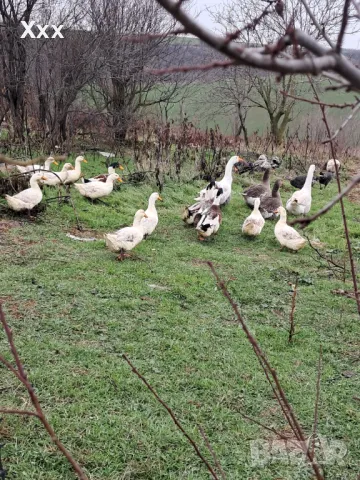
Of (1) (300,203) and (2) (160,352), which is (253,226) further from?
(2) (160,352)

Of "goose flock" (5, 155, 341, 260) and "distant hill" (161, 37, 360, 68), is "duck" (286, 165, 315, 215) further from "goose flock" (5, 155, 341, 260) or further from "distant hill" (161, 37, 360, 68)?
"distant hill" (161, 37, 360, 68)

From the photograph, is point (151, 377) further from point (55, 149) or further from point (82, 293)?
point (55, 149)

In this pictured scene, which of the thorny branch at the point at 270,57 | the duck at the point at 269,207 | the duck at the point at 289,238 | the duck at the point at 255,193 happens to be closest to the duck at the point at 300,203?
the duck at the point at 269,207

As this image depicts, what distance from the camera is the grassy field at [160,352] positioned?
110 inches

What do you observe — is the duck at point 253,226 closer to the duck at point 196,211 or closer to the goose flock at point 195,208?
the goose flock at point 195,208

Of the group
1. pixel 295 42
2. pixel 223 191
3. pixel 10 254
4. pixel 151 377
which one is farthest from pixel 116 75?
pixel 295 42

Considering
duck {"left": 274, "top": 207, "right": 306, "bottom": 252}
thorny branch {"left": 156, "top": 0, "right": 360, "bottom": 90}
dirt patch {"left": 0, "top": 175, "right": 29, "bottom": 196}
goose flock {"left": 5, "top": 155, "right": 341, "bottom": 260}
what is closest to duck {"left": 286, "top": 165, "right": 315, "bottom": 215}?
goose flock {"left": 5, "top": 155, "right": 341, "bottom": 260}

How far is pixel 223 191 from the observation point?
932 cm

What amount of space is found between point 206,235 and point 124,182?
12.2ft

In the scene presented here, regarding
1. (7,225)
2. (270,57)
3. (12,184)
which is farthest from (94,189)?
(270,57)

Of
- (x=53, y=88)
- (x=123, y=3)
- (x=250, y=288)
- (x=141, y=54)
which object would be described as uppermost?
(x=123, y=3)

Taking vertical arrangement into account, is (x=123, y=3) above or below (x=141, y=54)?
above

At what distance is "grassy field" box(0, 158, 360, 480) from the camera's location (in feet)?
9.16

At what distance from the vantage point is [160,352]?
3.91m
